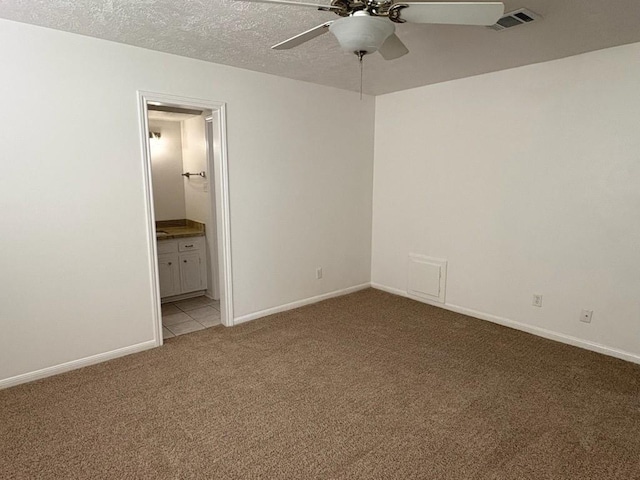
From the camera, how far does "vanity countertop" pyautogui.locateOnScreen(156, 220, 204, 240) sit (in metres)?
4.47

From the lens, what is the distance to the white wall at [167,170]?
5.01m

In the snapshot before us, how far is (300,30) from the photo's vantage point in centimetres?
261

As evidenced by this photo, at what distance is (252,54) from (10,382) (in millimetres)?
3016

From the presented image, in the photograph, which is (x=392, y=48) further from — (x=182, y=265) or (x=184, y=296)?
(x=184, y=296)

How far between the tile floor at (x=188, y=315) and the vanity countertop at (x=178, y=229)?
0.79 metres

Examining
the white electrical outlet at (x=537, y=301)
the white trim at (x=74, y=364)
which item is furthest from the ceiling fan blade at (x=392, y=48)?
the white trim at (x=74, y=364)

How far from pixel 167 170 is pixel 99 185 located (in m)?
2.24

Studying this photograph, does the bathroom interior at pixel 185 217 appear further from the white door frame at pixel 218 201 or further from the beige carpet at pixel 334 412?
the beige carpet at pixel 334 412

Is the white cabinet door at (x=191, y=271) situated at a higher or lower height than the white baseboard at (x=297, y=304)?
higher

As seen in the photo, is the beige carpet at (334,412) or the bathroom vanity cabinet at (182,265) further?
the bathroom vanity cabinet at (182,265)

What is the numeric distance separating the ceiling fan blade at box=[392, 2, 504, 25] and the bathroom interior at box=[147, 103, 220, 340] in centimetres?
285

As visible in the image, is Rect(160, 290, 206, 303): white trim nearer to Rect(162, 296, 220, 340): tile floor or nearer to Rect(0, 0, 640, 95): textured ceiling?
Rect(162, 296, 220, 340): tile floor

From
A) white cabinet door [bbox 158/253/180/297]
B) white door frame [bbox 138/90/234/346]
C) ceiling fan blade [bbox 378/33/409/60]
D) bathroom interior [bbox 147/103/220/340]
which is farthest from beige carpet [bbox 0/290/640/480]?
ceiling fan blade [bbox 378/33/409/60]

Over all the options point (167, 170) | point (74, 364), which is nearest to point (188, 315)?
point (74, 364)
